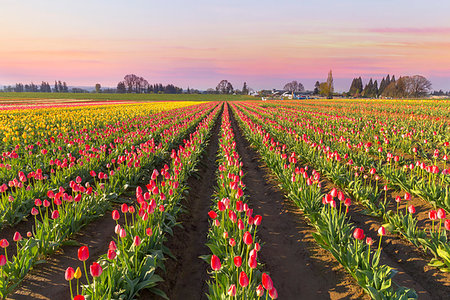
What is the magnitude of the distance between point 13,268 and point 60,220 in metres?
1.08

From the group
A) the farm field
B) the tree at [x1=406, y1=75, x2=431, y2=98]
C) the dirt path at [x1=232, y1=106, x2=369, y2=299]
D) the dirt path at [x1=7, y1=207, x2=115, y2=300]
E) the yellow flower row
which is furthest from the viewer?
the tree at [x1=406, y1=75, x2=431, y2=98]

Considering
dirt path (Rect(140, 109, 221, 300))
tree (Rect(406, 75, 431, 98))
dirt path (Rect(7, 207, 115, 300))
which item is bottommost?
dirt path (Rect(140, 109, 221, 300))

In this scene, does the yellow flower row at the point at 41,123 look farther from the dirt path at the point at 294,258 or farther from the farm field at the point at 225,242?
the dirt path at the point at 294,258

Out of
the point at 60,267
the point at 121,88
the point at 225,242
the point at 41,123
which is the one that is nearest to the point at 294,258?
the point at 225,242

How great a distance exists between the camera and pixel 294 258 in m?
4.59

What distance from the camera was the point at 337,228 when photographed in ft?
14.5

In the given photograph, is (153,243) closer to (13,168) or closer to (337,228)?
(337,228)

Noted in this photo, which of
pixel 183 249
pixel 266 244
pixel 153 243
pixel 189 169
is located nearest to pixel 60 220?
pixel 153 243

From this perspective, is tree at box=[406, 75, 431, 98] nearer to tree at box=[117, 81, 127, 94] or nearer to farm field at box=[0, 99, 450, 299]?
farm field at box=[0, 99, 450, 299]

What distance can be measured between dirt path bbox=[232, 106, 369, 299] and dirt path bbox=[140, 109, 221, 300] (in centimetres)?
114

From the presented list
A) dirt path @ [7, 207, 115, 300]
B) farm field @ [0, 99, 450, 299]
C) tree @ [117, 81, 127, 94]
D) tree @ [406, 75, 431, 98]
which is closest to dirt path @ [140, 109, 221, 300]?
farm field @ [0, 99, 450, 299]

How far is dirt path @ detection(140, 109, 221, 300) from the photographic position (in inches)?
151

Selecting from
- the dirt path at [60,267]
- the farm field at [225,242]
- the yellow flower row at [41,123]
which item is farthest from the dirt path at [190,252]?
the yellow flower row at [41,123]

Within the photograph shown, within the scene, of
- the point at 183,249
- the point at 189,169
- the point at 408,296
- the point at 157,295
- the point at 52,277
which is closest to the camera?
the point at 408,296
